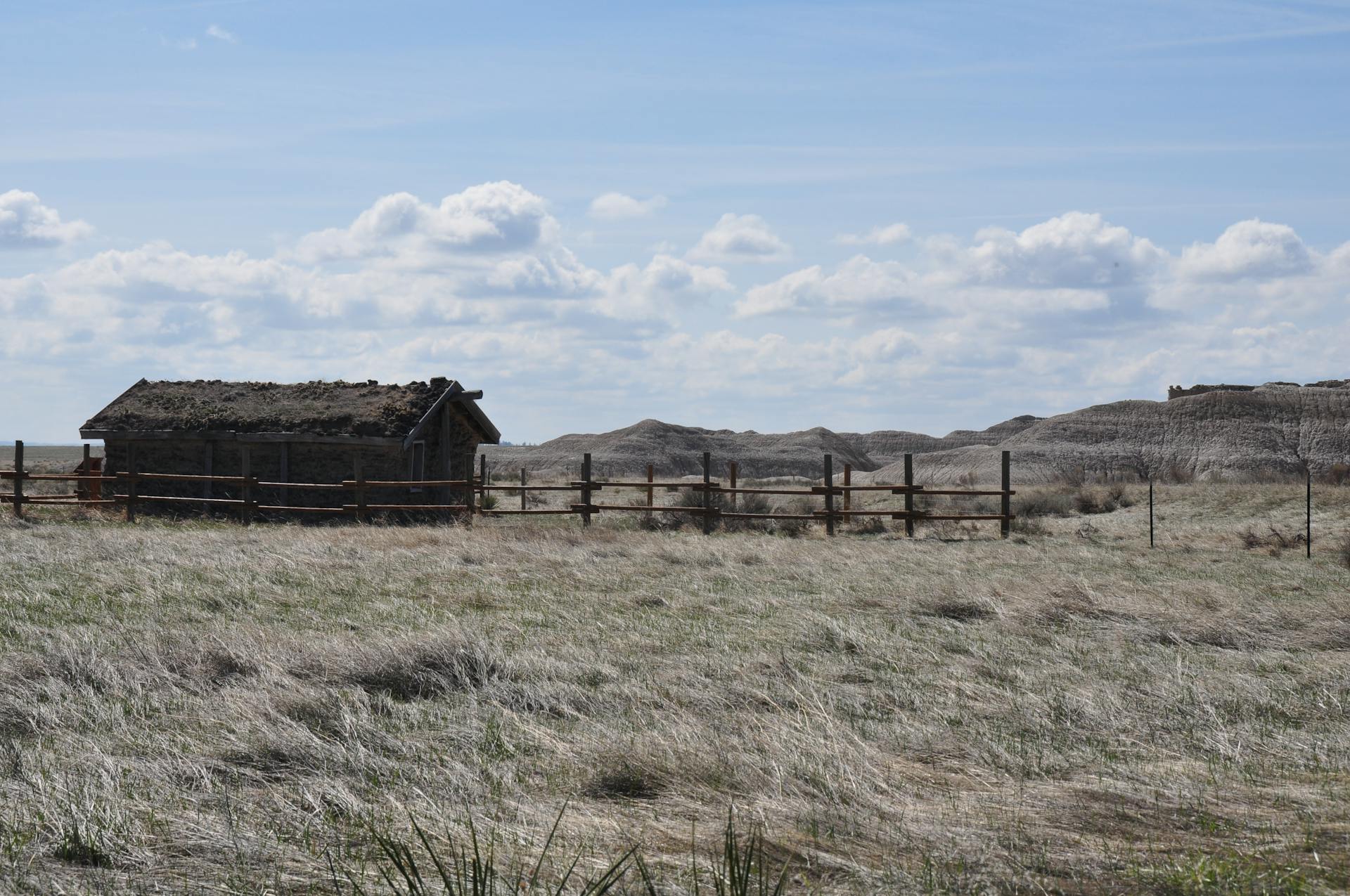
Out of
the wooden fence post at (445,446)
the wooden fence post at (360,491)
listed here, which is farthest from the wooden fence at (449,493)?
the wooden fence post at (445,446)

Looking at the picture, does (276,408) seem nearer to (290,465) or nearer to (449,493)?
(290,465)

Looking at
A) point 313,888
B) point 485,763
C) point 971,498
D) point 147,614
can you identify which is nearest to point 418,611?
point 147,614

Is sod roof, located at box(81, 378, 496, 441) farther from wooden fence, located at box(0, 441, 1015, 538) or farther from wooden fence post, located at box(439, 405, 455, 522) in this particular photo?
wooden fence, located at box(0, 441, 1015, 538)

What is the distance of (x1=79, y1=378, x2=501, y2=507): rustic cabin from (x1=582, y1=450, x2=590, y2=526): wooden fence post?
335 centimetres

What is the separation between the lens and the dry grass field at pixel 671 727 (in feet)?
12.8

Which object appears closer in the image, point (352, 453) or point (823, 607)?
point (823, 607)

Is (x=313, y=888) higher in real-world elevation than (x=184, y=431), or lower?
lower

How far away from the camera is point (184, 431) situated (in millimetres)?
23859

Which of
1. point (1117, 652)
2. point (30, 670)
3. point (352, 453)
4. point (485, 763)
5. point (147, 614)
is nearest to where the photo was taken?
point (485, 763)

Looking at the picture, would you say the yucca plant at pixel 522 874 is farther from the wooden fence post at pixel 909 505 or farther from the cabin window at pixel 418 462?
the cabin window at pixel 418 462

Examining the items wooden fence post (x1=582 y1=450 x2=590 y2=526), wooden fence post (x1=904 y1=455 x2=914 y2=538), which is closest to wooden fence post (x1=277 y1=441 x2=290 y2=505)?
wooden fence post (x1=582 y1=450 x2=590 y2=526)

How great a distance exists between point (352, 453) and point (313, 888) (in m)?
19.8

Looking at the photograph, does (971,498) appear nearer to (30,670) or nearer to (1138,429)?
(30,670)

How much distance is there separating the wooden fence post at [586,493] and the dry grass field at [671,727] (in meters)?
8.60
